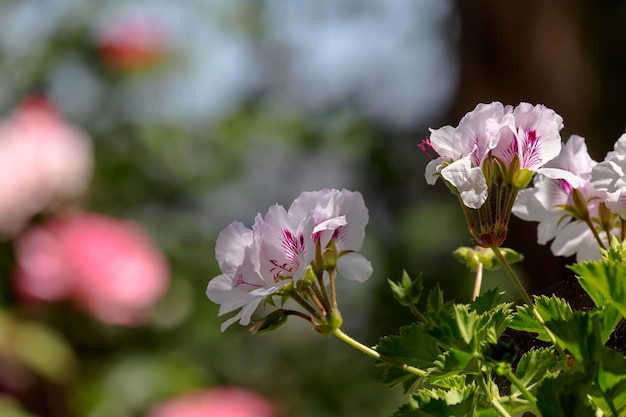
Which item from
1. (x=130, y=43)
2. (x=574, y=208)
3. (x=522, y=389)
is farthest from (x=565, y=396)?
(x=130, y=43)

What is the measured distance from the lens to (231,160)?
187 cm

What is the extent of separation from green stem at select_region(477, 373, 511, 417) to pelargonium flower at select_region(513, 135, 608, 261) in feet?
0.29

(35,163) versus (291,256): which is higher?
(291,256)

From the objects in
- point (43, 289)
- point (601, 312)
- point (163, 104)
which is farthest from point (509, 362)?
point (163, 104)

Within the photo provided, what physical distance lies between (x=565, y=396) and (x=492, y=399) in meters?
0.03

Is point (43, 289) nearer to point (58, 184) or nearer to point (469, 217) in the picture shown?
point (58, 184)

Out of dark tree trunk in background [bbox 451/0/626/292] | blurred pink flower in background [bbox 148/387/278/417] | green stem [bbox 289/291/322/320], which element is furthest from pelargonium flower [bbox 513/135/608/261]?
dark tree trunk in background [bbox 451/0/626/292]

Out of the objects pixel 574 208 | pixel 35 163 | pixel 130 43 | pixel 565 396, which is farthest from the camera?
pixel 130 43

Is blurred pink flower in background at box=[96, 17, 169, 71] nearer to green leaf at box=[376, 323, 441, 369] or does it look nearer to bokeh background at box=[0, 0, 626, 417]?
bokeh background at box=[0, 0, 626, 417]

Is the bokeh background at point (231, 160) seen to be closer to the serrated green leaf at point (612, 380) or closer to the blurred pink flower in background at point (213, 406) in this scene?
the blurred pink flower in background at point (213, 406)

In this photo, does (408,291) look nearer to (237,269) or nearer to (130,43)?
(237,269)

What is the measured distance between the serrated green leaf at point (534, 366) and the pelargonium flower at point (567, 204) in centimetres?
7

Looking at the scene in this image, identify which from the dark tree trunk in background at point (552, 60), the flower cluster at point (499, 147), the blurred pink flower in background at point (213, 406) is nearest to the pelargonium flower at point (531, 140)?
the flower cluster at point (499, 147)

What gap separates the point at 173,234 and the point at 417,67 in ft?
2.81
